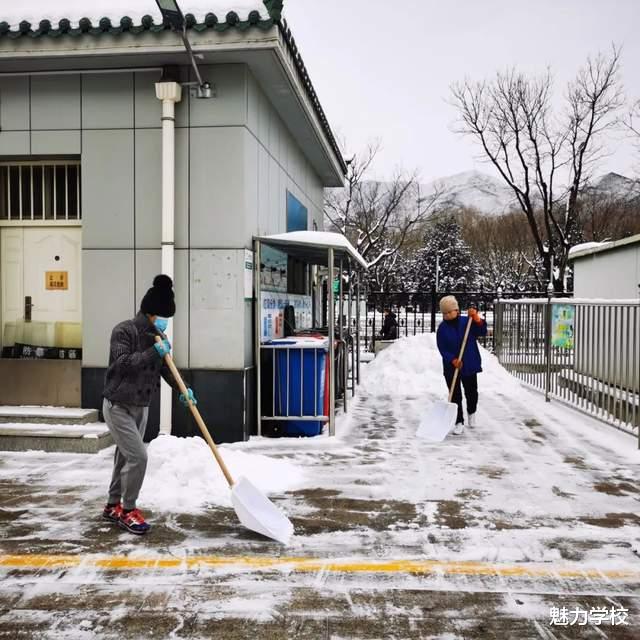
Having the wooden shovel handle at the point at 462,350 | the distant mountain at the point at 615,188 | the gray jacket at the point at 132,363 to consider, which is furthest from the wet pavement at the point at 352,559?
the distant mountain at the point at 615,188

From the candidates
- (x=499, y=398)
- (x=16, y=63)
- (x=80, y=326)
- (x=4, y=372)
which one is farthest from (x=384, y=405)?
(x=16, y=63)

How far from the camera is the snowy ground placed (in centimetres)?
371

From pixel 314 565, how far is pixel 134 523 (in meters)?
1.46

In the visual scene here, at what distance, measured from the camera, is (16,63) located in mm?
8078

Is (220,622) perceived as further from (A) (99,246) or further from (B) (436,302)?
(B) (436,302)

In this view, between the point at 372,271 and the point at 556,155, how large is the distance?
509 inches

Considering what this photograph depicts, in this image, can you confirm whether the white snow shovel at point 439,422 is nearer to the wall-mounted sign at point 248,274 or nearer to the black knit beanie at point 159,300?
the wall-mounted sign at point 248,274

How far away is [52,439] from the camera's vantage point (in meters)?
7.52

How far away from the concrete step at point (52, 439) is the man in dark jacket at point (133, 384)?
8.36 feet

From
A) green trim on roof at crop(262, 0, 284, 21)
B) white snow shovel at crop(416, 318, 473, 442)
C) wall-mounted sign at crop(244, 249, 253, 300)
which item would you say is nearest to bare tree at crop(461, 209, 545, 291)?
white snow shovel at crop(416, 318, 473, 442)

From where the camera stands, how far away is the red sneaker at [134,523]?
4.95 m

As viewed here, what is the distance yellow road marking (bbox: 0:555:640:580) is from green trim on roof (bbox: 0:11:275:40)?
554cm

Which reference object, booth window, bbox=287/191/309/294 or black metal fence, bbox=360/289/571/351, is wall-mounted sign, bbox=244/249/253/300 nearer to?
booth window, bbox=287/191/309/294

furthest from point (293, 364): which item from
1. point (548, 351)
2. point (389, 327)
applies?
point (389, 327)
